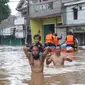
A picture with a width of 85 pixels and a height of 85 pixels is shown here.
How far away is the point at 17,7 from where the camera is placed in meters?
57.2

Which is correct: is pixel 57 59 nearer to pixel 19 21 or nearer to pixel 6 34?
pixel 19 21

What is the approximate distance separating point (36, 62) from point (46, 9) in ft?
112

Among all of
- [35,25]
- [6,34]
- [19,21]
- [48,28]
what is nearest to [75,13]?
[48,28]

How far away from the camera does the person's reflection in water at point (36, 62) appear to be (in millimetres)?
8133

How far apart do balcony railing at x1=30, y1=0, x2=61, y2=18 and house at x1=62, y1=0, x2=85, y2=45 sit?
43.9 inches

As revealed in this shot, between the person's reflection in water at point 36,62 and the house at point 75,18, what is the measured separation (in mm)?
26706

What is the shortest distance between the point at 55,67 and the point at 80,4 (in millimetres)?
24258

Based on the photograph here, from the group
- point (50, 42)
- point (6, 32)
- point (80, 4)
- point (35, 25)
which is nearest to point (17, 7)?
point (6, 32)

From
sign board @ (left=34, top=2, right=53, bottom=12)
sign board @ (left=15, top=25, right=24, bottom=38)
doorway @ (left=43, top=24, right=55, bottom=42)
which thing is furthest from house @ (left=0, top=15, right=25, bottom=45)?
sign board @ (left=34, top=2, right=53, bottom=12)

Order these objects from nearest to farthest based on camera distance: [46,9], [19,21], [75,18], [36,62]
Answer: [36,62], [75,18], [46,9], [19,21]

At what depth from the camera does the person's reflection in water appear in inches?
320

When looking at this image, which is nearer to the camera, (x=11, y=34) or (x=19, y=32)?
(x=19, y=32)

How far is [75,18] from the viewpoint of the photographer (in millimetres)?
37594

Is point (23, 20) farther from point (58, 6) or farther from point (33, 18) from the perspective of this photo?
point (58, 6)
